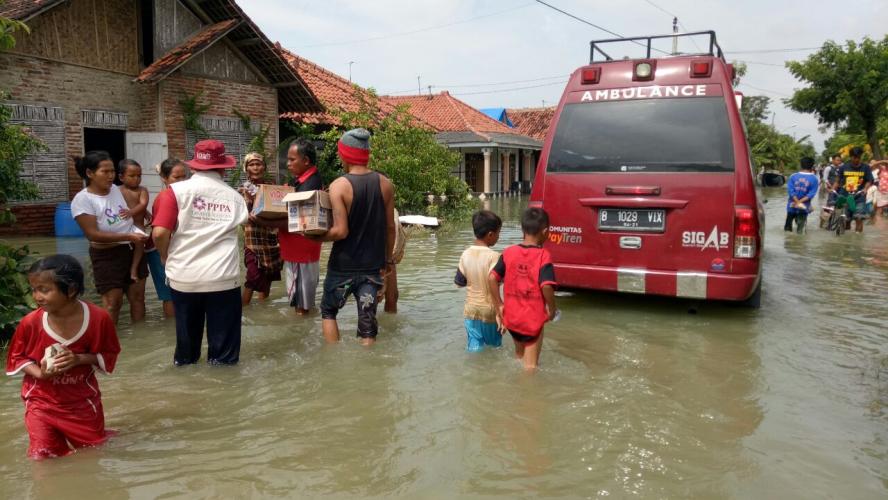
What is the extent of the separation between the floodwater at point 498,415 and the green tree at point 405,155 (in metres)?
9.51

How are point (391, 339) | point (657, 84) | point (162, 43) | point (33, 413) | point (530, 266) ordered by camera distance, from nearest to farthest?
point (33, 413)
point (530, 266)
point (391, 339)
point (657, 84)
point (162, 43)

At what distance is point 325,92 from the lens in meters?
19.7

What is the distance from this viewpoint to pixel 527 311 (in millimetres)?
4332

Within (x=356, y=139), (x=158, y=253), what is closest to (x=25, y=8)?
(x=158, y=253)

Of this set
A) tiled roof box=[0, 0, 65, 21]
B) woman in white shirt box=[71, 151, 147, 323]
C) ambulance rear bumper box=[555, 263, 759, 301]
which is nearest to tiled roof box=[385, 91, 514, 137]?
tiled roof box=[0, 0, 65, 21]

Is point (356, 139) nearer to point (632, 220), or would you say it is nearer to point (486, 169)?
point (632, 220)

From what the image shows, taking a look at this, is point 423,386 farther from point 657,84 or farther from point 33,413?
point 657,84

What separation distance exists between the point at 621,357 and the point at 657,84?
2.63 m

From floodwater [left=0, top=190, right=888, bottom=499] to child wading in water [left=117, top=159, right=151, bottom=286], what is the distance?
54cm

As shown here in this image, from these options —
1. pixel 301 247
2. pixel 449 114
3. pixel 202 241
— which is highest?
pixel 449 114

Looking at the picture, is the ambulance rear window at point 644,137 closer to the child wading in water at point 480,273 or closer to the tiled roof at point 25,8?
the child wading in water at point 480,273

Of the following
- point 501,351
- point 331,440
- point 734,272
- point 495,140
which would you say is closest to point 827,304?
point 734,272

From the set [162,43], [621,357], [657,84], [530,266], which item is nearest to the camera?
[530,266]

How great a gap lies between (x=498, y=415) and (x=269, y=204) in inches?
106
